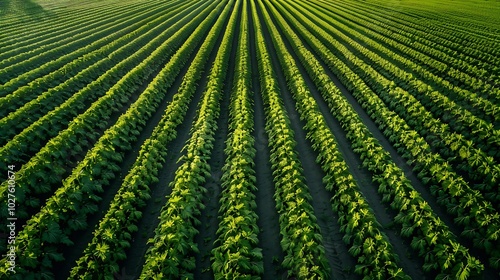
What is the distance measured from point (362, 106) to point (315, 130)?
4538mm

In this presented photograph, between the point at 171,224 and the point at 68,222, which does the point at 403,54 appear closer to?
the point at 171,224

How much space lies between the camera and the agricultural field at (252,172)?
7840 millimetres

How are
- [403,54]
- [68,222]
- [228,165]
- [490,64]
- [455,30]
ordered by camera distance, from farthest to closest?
1. [455,30]
2. [403,54]
3. [490,64]
4. [228,165]
5. [68,222]

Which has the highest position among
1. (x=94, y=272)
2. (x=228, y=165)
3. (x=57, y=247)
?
(x=228, y=165)

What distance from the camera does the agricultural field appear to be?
7.84 meters

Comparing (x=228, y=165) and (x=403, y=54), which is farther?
(x=403, y=54)

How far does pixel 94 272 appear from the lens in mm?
7348

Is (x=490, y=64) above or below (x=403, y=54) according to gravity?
below

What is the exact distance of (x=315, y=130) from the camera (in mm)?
13297

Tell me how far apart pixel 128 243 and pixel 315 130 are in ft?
29.1

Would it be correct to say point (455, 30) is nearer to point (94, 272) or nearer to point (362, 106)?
point (362, 106)

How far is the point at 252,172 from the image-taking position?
11125 millimetres

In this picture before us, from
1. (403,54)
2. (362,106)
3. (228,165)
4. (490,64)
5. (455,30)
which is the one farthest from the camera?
(455,30)

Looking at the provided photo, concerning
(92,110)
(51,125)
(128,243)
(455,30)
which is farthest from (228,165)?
(455,30)
